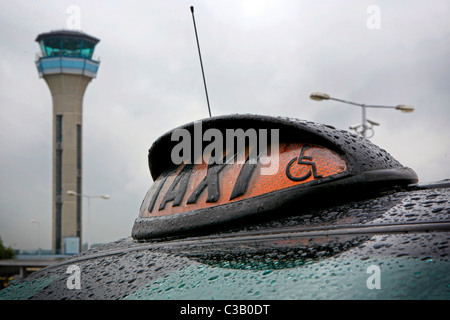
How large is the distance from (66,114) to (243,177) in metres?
53.5

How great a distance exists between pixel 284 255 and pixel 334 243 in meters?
0.12

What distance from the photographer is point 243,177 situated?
1546 millimetres

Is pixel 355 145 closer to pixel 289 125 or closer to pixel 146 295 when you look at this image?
pixel 289 125

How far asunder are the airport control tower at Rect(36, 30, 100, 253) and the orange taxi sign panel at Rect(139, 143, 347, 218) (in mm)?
51297

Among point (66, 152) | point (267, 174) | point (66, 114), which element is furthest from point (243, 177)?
point (66, 114)

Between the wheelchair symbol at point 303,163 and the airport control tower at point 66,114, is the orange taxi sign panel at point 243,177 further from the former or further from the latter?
the airport control tower at point 66,114

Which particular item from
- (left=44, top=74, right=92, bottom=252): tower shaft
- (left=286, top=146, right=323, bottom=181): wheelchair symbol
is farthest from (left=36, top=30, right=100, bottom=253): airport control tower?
(left=286, top=146, right=323, bottom=181): wheelchair symbol

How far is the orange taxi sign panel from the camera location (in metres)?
1.46

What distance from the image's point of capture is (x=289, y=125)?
154 cm

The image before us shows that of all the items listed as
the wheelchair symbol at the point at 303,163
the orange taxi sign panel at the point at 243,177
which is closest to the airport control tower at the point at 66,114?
the orange taxi sign panel at the point at 243,177

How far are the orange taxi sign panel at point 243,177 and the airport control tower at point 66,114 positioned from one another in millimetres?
51297

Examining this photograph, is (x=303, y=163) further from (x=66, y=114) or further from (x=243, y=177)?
(x=66, y=114)

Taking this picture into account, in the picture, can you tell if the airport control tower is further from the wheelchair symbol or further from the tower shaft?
the wheelchair symbol

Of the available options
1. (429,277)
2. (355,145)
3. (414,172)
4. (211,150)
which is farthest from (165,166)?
(429,277)
